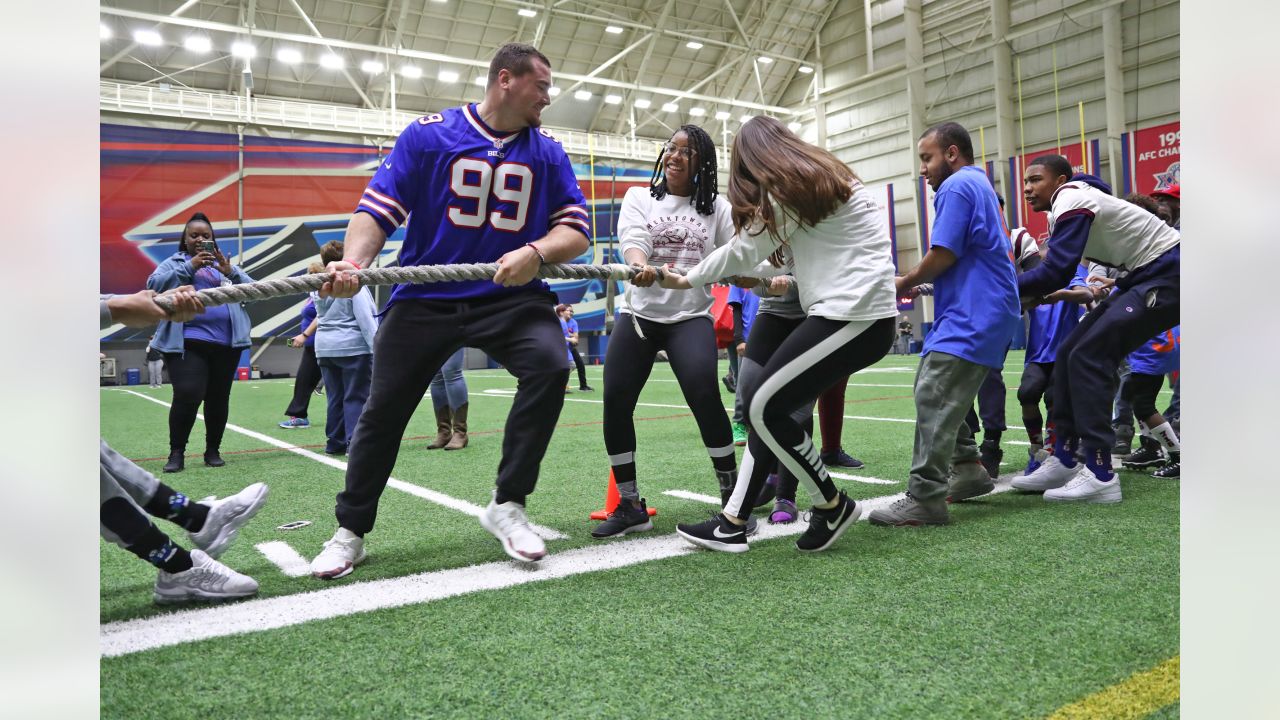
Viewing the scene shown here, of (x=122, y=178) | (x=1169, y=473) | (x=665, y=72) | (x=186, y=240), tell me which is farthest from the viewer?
(x=665, y=72)

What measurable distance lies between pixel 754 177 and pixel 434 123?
46.8 inches

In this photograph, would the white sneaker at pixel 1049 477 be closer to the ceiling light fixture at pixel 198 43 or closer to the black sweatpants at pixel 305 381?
the black sweatpants at pixel 305 381

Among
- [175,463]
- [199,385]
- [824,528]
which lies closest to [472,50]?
[199,385]

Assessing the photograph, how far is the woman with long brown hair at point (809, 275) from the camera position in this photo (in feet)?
9.66

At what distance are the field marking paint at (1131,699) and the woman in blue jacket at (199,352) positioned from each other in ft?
18.1

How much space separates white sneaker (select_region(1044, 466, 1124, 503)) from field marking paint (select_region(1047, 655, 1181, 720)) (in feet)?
7.05

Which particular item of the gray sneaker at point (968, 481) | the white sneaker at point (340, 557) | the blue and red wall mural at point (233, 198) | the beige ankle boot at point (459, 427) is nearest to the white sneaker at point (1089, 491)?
the gray sneaker at point (968, 481)

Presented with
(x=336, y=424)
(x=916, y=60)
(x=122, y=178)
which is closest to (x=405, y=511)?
Result: (x=336, y=424)

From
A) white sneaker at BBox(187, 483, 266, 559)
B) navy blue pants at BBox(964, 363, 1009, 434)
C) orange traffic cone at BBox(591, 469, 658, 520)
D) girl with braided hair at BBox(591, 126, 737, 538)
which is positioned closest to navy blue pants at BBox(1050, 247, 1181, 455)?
navy blue pants at BBox(964, 363, 1009, 434)

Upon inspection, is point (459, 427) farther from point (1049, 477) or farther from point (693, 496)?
point (1049, 477)

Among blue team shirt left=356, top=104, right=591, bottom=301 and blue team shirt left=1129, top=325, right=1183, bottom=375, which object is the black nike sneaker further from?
blue team shirt left=356, top=104, right=591, bottom=301

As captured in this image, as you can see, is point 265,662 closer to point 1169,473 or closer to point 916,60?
point 1169,473

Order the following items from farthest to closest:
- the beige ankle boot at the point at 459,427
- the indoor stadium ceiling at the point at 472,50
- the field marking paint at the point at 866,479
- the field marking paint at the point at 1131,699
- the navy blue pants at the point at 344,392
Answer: the indoor stadium ceiling at the point at 472,50, the beige ankle boot at the point at 459,427, the navy blue pants at the point at 344,392, the field marking paint at the point at 866,479, the field marking paint at the point at 1131,699

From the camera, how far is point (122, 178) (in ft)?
72.9
